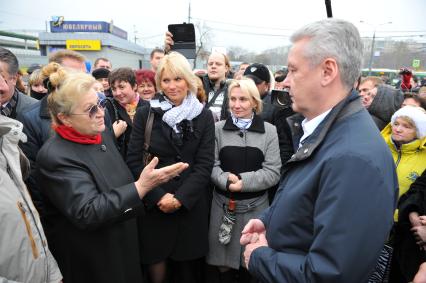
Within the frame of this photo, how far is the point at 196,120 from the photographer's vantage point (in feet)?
8.83

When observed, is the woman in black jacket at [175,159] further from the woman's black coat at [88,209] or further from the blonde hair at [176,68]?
the woman's black coat at [88,209]

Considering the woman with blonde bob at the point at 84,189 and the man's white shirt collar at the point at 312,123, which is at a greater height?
the man's white shirt collar at the point at 312,123

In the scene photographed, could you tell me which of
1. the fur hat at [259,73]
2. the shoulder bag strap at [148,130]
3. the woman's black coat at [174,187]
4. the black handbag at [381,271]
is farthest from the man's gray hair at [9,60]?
the black handbag at [381,271]

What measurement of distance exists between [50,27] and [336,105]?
47.4m

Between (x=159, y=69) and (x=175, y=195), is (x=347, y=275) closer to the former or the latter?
(x=175, y=195)

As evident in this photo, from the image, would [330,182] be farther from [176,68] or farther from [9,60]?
[9,60]

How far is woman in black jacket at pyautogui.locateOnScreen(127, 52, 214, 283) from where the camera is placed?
2574 millimetres

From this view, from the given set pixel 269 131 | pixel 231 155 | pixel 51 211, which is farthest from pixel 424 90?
pixel 51 211

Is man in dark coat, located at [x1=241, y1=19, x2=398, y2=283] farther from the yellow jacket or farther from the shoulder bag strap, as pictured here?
the yellow jacket

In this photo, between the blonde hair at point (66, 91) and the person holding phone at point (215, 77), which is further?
the person holding phone at point (215, 77)

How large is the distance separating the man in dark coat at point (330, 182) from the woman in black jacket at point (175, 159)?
1202 millimetres

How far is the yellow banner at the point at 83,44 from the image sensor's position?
111ft

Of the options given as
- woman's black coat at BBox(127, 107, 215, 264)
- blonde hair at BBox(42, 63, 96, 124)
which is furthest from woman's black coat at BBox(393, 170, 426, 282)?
blonde hair at BBox(42, 63, 96, 124)

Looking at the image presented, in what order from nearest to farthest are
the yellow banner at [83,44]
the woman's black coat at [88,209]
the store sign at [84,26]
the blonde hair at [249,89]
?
the woman's black coat at [88,209] < the blonde hair at [249,89] < the yellow banner at [83,44] < the store sign at [84,26]
